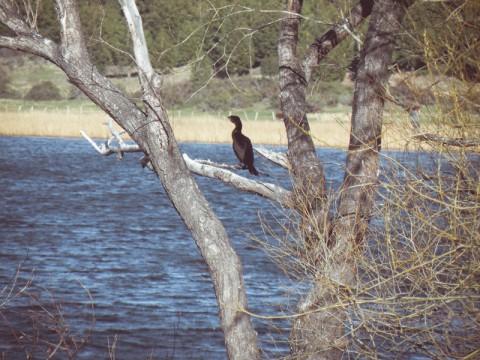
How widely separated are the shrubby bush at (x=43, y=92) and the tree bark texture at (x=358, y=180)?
175ft

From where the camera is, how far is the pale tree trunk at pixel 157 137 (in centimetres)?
577

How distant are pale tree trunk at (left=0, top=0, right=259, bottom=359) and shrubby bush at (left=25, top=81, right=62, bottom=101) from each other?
53.0 m

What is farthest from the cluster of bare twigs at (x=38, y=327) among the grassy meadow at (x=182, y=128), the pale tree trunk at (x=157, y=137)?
the grassy meadow at (x=182, y=128)

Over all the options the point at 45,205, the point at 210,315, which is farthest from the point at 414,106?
the point at 45,205

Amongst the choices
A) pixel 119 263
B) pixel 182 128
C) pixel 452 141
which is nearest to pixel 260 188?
pixel 452 141

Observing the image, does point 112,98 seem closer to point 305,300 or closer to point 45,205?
point 305,300

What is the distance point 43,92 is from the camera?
5756 cm

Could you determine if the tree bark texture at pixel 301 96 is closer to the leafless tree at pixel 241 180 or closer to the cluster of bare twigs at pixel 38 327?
the leafless tree at pixel 241 180

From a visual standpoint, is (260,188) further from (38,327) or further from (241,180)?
(38,327)

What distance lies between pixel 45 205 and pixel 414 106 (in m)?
23.9

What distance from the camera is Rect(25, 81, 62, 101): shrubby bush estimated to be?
57.3 m

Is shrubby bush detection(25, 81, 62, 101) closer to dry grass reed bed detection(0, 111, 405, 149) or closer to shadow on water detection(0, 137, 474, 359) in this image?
dry grass reed bed detection(0, 111, 405, 149)

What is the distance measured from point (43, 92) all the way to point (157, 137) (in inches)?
2109

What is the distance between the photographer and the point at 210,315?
13.4 meters
